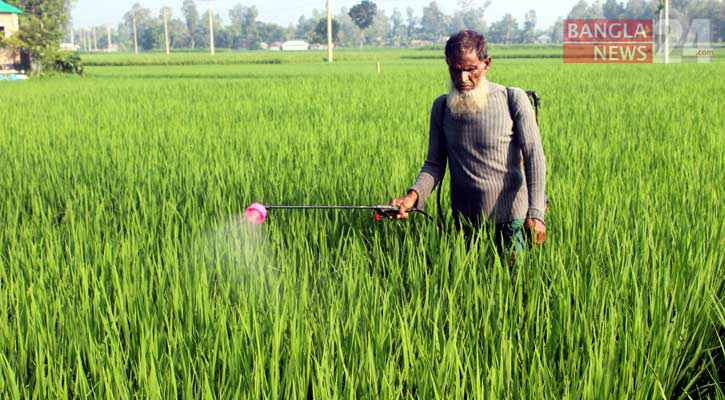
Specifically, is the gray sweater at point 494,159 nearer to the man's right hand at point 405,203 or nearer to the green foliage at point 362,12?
the man's right hand at point 405,203

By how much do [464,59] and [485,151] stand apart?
37 centimetres

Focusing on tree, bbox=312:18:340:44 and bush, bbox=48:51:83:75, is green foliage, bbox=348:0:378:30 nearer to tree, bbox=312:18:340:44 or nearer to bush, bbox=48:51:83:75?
tree, bbox=312:18:340:44

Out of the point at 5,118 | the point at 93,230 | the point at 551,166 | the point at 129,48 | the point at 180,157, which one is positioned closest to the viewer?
the point at 93,230

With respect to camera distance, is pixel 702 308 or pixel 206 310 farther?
pixel 702 308

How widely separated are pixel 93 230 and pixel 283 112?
650cm

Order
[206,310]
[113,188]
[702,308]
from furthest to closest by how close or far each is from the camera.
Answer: [113,188]
[702,308]
[206,310]

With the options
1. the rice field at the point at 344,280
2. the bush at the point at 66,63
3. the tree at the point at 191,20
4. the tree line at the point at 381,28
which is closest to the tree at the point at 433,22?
the tree line at the point at 381,28

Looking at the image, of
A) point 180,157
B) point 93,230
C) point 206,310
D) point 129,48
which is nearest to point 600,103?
point 180,157

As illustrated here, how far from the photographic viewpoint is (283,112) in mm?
9562

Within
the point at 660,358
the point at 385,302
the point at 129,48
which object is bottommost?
the point at 660,358

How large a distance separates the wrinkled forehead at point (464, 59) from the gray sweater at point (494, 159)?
6.4 inches

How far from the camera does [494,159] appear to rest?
256 centimetres

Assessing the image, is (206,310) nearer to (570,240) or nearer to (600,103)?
(570,240)

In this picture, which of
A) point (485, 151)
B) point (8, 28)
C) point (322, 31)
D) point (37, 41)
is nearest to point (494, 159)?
point (485, 151)
